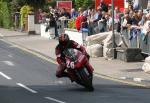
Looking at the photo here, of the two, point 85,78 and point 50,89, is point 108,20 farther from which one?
point 85,78

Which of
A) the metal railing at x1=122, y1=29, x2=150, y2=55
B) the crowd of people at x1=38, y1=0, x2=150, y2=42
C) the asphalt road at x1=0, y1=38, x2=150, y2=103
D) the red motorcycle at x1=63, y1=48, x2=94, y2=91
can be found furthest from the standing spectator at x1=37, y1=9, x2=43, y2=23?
the red motorcycle at x1=63, y1=48, x2=94, y2=91

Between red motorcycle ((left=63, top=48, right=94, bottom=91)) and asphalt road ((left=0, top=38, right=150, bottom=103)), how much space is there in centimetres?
32

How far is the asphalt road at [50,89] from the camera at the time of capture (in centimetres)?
1584

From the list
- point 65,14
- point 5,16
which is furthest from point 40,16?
point 65,14

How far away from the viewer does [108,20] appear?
95.1 feet

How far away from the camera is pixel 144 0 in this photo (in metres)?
33.9

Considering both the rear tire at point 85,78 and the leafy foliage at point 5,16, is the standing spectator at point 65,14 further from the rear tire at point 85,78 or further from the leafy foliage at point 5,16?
the rear tire at point 85,78

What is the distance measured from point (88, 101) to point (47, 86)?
357 cm

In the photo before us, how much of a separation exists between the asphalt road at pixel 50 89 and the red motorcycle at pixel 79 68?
318 mm

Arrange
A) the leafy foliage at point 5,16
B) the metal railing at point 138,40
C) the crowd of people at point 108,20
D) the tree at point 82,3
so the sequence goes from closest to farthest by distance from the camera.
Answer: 1. the metal railing at point 138,40
2. the crowd of people at point 108,20
3. the leafy foliage at point 5,16
4. the tree at point 82,3

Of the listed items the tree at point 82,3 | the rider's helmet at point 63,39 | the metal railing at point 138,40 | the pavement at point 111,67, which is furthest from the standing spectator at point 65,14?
the tree at point 82,3

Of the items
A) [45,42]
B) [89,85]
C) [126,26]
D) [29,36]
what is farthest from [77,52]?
[29,36]

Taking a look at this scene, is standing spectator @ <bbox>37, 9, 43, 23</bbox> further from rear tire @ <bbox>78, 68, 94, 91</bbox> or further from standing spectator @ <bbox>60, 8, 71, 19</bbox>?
rear tire @ <bbox>78, 68, 94, 91</bbox>

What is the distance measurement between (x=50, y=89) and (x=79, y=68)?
4.22ft
